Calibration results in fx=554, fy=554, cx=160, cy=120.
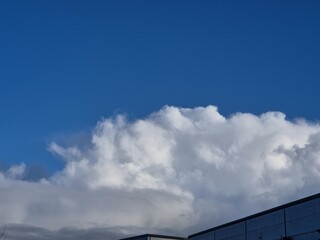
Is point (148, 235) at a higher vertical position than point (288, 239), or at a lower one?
higher

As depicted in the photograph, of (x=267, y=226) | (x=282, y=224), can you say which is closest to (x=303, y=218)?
(x=282, y=224)

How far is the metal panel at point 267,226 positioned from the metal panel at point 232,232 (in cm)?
221

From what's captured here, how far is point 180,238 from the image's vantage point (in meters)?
131

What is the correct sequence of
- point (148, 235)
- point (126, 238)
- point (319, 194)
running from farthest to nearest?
point (126, 238) → point (148, 235) → point (319, 194)

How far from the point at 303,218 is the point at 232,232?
22.3 meters

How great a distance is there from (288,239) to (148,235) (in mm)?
51363

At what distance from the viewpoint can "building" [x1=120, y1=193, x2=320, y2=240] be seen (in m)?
80.1

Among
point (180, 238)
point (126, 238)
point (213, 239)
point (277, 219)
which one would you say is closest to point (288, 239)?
point (277, 219)

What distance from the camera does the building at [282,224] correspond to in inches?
3152

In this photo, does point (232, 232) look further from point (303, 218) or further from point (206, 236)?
point (303, 218)

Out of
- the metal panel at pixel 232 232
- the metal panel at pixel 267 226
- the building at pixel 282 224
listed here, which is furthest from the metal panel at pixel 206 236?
the metal panel at pixel 267 226

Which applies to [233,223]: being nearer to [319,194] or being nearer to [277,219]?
[277,219]

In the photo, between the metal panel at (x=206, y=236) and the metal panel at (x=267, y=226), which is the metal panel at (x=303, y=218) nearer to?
the metal panel at (x=267, y=226)

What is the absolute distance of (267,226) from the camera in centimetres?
9131
